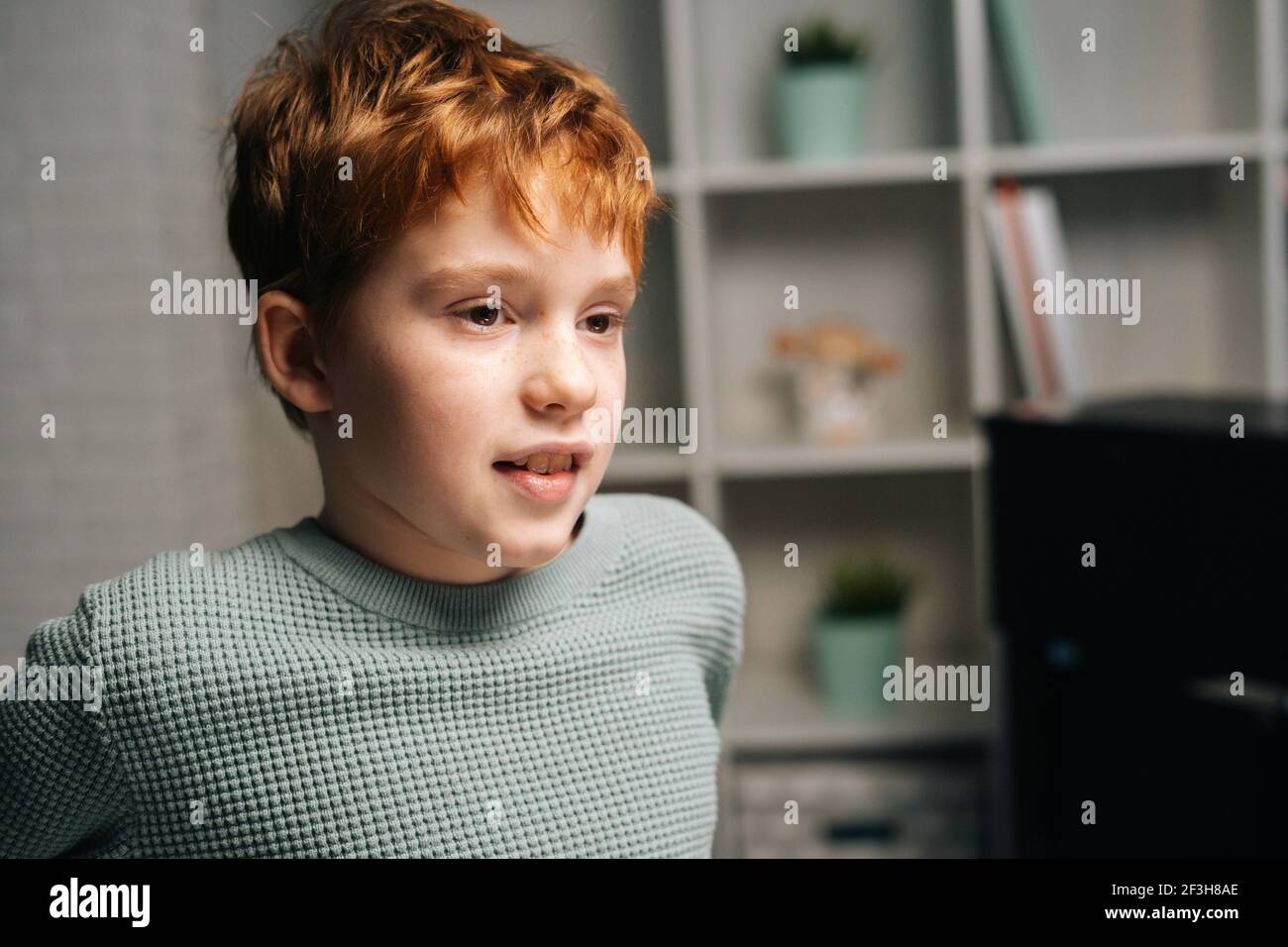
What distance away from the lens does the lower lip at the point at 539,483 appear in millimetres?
502

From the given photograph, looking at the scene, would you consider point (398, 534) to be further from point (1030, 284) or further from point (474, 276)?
point (1030, 284)

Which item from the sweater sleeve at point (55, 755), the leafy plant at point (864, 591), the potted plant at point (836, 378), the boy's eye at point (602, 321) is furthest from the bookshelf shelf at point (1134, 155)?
the sweater sleeve at point (55, 755)

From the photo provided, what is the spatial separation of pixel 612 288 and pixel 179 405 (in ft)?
4.00

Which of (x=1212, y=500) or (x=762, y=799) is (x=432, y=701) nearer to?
(x=1212, y=500)

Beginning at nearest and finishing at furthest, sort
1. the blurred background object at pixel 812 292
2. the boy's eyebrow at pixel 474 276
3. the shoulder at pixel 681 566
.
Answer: the boy's eyebrow at pixel 474 276 → the shoulder at pixel 681 566 → the blurred background object at pixel 812 292

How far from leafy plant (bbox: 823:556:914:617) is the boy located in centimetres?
126

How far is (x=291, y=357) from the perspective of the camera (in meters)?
0.55

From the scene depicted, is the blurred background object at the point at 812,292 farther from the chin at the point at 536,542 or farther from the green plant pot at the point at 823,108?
the chin at the point at 536,542

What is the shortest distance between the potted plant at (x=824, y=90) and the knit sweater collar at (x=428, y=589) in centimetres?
135

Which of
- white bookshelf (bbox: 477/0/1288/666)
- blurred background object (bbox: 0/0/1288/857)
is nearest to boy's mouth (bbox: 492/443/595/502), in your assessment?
blurred background object (bbox: 0/0/1288/857)

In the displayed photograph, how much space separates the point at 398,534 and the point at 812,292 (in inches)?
58.8

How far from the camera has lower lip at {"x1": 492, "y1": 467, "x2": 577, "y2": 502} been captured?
50 cm

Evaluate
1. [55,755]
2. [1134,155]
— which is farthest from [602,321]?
[1134,155]

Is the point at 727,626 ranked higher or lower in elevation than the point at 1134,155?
lower
